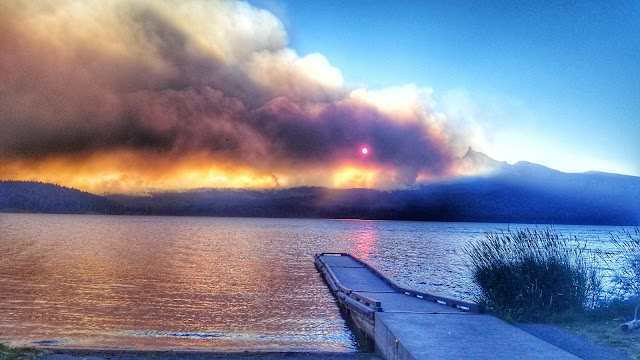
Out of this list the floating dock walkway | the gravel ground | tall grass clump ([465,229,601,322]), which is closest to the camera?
the floating dock walkway

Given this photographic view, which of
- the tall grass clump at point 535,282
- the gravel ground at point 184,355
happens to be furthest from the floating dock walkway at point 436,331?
the tall grass clump at point 535,282

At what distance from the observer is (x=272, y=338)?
1662 cm

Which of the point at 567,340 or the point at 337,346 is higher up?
the point at 567,340

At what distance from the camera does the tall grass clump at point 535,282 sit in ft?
49.1

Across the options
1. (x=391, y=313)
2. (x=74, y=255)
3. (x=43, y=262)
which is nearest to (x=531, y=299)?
(x=391, y=313)

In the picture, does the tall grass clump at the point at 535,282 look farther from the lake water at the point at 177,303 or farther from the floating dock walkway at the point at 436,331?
the lake water at the point at 177,303

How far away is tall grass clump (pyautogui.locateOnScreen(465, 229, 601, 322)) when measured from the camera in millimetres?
14977

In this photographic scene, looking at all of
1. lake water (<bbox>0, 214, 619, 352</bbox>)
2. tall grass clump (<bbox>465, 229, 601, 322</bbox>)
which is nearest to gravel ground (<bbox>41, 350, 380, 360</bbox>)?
lake water (<bbox>0, 214, 619, 352</bbox>)

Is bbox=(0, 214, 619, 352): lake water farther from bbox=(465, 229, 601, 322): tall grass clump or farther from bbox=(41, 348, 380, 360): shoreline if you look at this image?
bbox=(465, 229, 601, 322): tall grass clump

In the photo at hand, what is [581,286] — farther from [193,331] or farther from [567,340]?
[193,331]

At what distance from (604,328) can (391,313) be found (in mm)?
5416

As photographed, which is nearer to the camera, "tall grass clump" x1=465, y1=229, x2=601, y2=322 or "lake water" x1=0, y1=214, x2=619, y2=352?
"tall grass clump" x1=465, y1=229, x2=601, y2=322

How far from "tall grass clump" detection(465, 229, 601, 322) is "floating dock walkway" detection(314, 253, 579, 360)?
1508 millimetres

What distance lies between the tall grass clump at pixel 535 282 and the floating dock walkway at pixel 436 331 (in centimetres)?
151
